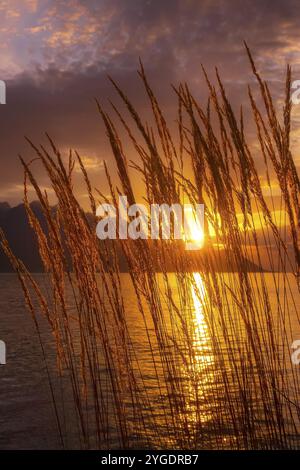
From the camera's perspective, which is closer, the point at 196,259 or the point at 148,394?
the point at 196,259

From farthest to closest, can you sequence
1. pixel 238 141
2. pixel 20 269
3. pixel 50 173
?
pixel 20 269
pixel 50 173
pixel 238 141

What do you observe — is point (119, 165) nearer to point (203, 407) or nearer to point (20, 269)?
point (20, 269)

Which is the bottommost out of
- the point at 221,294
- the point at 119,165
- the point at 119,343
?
the point at 119,343

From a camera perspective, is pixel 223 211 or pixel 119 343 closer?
pixel 223 211

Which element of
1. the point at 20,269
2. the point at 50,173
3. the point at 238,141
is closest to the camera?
the point at 238,141

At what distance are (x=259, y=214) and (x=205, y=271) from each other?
1.47 feet

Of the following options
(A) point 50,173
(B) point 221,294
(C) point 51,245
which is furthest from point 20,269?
(B) point 221,294

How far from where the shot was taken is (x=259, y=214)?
9.22ft

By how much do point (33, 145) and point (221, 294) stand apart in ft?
4.16

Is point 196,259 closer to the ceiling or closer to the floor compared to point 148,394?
closer to the ceiling
